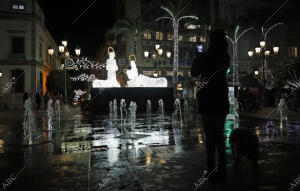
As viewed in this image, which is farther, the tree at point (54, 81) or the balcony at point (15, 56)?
the tree at point (54, 81)

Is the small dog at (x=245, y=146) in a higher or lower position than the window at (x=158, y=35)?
lower

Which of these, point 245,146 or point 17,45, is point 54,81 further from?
point 245,146

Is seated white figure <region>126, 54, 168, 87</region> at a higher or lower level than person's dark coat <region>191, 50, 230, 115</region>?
higher

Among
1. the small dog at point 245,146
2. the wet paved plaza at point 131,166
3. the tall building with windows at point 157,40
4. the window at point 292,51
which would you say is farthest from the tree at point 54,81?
the window at point 292,51

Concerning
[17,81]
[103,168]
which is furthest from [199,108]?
[17,81]

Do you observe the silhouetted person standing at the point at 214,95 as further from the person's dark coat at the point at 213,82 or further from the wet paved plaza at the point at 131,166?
the wet paved plaza at the point at 131,166

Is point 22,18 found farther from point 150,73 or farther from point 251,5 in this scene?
point 251,5

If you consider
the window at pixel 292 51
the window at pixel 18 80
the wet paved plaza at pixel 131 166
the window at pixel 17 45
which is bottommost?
the wet paved plaza at pixel 131 166

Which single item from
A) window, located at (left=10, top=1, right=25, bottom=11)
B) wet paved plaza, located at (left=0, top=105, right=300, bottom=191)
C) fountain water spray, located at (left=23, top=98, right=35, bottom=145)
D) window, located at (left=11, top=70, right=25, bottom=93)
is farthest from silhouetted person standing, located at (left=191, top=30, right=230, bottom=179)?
window, located at (left=10, top=1, right=25, bottom=11)

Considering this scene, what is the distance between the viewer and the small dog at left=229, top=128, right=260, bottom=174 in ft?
12.6

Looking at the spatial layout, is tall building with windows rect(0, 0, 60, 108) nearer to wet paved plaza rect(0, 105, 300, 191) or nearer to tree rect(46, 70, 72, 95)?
tree rect(46, 70, 72, 95)

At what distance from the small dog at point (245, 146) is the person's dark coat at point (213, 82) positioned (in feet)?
1.84

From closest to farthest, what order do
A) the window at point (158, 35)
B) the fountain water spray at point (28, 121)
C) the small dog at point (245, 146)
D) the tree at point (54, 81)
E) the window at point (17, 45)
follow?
the small dog at point (245, 146), the fountain water spray at point (28, 121), the window at point (17, 45), the tree at point (54, 81), the window at point (158, 35)

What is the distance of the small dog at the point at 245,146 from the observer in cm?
385
